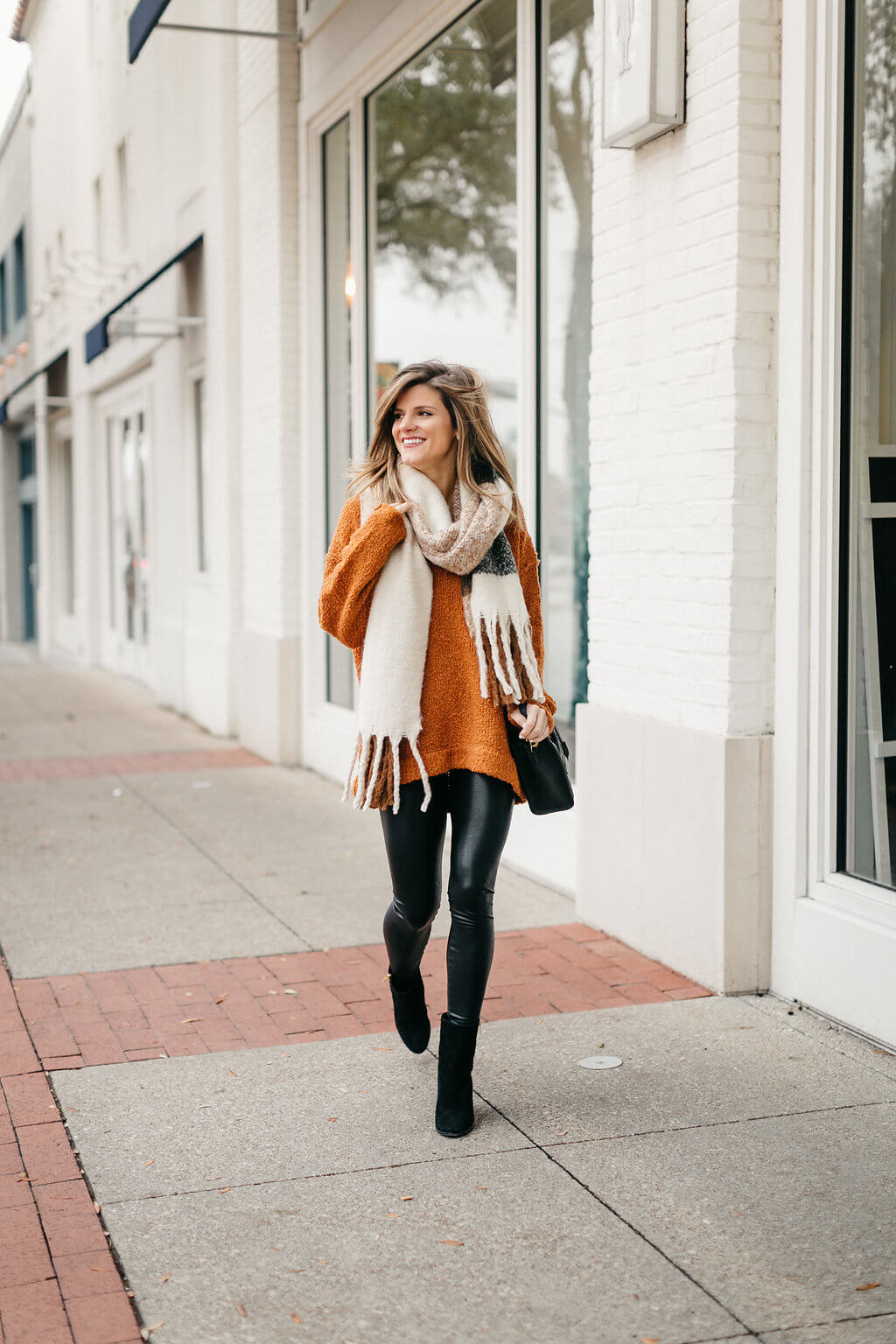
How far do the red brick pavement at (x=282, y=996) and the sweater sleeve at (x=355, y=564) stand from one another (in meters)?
1.46

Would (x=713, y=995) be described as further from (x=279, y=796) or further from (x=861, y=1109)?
(x=279, y=796)

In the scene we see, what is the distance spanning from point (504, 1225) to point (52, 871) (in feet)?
13.4

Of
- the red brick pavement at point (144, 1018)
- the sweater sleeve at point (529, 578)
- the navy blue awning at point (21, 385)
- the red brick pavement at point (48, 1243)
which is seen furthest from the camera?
the navy blue awning at point (21, 385)

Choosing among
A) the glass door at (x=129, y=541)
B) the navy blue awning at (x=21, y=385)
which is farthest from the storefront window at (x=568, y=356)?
the navy blue awning at (x=21, y=385)

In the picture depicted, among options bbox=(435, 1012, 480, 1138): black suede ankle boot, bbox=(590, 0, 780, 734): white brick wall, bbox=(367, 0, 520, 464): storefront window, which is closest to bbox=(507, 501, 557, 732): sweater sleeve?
bbox=(435, 1012, 480, 1138): black suede ankle boot

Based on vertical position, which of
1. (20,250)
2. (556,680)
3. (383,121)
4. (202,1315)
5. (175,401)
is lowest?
(202,1315)

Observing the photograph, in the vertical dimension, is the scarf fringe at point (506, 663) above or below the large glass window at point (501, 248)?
below

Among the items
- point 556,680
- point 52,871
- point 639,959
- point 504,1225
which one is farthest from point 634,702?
point 52,871

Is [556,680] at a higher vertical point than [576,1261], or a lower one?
higher

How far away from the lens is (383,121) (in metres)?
8.78

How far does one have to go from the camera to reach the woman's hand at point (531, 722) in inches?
149

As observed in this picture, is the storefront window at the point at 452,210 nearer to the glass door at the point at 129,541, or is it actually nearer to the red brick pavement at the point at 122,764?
the red brick pavement at the point at 122,764

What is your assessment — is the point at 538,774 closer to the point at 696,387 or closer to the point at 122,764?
the point at 696,387

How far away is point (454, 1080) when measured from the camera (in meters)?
3.77
